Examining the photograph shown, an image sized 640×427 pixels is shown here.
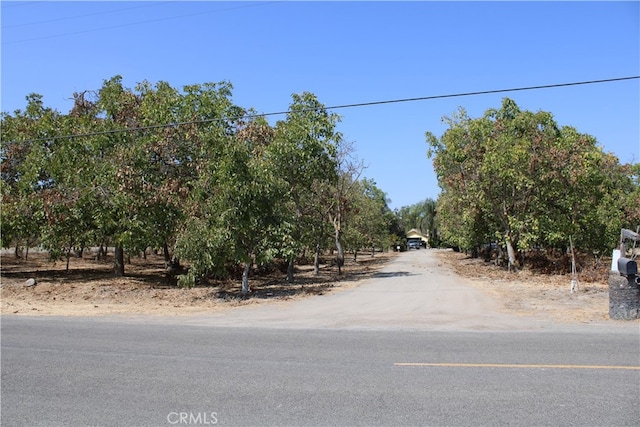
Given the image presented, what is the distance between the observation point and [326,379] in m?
6.52

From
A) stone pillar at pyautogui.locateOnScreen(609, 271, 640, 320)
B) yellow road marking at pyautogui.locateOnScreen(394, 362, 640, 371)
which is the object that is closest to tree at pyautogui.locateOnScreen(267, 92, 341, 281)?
stone pillar at pyautogui.locateOnScreen(609, 271, 640, 320)

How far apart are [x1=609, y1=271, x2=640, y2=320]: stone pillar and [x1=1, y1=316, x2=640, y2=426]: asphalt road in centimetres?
221

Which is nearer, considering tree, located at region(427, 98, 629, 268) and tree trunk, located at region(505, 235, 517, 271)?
tree, located at region(427, 98, 629, 268)

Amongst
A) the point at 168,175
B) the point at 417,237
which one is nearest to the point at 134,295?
the point at 168,175

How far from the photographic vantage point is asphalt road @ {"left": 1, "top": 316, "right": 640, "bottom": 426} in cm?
520

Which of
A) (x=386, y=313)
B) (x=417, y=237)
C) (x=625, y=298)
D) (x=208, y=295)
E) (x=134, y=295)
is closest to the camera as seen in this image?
(x=625, y=298)

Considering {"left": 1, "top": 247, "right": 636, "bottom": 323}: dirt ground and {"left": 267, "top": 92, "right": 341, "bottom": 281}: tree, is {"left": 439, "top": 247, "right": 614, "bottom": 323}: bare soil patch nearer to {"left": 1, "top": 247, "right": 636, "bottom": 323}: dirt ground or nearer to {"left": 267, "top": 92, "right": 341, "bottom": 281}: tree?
{"left": 1, "top": 247, "right": 636, "bottom": 323}: dirt ground

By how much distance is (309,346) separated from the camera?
8.83m

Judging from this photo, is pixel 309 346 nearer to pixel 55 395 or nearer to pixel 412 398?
pixel 412 398

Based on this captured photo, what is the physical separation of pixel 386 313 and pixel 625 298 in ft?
18.9

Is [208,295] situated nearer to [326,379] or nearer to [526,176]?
[326,379]

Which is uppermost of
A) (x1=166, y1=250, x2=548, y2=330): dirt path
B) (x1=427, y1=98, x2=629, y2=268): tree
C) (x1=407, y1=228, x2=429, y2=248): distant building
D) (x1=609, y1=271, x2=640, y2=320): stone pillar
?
(x1=427, y1=98, x2=629, y2=268): tree

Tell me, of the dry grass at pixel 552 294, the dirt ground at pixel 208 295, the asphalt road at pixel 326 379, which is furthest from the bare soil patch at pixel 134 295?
the dry grass at pixel 552 294

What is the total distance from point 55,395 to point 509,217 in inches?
1005
